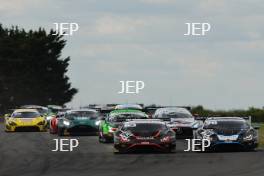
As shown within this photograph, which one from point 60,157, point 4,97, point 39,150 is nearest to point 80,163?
point 60,157

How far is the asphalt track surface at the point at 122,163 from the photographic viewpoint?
20844mm

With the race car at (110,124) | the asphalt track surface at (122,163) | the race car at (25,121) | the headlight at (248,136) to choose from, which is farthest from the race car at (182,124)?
the race car at (25,121)

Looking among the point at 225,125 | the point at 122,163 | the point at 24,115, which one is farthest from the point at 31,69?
the point at 122,163

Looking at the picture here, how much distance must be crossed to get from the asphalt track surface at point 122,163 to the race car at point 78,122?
9.36m

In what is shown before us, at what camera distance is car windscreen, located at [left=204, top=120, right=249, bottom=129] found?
28998 mm

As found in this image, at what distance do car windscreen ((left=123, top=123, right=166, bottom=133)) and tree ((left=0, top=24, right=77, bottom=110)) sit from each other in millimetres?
79892

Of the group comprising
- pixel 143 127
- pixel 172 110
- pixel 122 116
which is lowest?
pixel 143 127

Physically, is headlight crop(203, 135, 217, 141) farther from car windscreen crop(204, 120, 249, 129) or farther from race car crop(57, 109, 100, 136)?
race car crop(57, 109, 100, 136)

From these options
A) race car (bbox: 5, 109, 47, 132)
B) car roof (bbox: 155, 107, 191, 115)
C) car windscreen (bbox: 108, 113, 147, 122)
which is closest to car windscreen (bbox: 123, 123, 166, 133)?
car windscreen (bbox: 108, 113, 147, 122)

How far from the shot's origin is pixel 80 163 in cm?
2420

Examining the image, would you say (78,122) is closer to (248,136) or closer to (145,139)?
(145,139)

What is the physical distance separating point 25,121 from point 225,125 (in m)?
21.4

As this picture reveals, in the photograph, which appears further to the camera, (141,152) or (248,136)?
(141,152)

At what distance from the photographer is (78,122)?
135 feet
